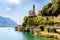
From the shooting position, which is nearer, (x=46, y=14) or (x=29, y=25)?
(x=46, y=14)

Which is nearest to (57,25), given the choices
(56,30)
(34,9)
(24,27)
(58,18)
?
(56,30)

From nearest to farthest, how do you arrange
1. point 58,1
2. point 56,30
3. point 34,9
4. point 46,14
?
point 56,30, point 58,1, point 46,14, point 34,9

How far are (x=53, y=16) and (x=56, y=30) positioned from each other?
24.1m

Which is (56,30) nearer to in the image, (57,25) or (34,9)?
(57,25)

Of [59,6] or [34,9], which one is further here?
[34,9]

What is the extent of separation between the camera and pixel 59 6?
88875mm

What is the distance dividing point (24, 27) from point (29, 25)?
8.76m

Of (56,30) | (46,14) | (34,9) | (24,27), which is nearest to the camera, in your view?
(56,30)

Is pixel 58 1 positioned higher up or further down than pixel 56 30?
higher up

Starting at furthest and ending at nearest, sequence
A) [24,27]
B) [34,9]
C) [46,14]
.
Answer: [34,9] < [24,27] < [46,14]

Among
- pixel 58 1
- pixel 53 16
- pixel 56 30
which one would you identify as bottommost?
pixel 56 30

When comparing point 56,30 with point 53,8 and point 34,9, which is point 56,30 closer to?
point 53,8

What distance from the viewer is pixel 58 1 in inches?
3499

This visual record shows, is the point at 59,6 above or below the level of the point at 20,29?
above
